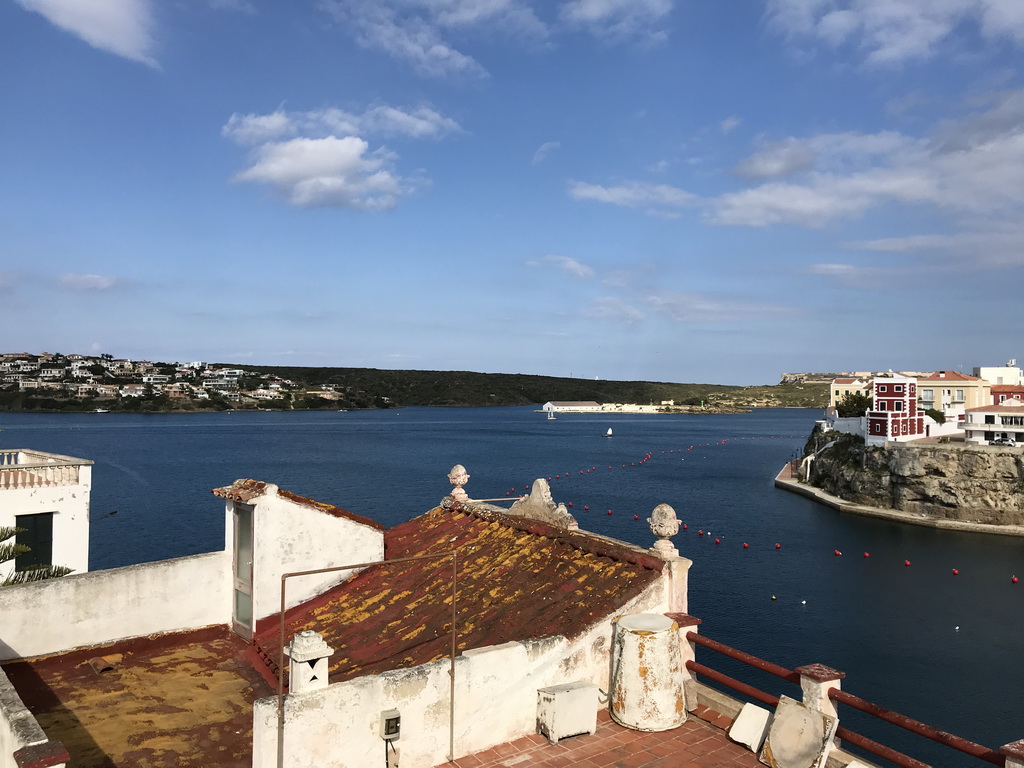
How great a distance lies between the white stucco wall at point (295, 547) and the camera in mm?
10133

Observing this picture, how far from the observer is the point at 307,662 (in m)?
Answer: 6.01

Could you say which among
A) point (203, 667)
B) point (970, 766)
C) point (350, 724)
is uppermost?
point (350, 724)

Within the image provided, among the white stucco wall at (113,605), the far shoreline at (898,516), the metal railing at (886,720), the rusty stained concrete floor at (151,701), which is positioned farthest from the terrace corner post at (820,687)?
the far shoreline at (898,516)

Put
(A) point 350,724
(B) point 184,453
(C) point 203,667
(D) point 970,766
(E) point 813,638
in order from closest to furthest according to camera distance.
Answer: (A) point 350,724 < (C) point 203,667 < (D) point 970,766 < (E) point 813,638 < (B) point 184,453

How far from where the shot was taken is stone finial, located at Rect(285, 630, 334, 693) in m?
5.94

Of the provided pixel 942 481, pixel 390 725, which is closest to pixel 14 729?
pixel 390 725

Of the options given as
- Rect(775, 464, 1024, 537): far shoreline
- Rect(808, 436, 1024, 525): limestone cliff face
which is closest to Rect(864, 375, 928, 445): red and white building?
Rect(808, 436, 1024, 525): limestone cliff face

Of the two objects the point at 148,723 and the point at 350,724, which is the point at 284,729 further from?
the point at 148,723

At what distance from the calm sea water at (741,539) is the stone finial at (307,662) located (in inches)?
954

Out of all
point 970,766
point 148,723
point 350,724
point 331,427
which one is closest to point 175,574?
point 148,723

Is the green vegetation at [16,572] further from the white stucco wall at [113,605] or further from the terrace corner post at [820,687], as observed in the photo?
the terrace corner post at [820,687]

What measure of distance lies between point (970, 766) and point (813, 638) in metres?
10.5

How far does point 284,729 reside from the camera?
19.1 feet

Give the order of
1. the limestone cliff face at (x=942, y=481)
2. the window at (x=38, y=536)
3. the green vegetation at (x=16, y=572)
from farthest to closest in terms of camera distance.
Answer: the limestone cliff face at (x=942, y=481)
the window at (x=38, y=536)
the green vegetation at (x=16, y=572)
